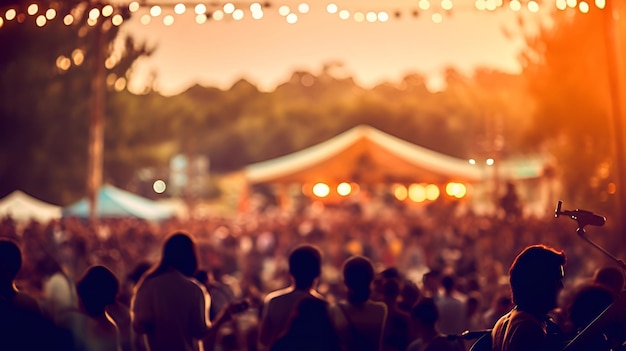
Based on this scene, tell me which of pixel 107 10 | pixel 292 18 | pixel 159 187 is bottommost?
pixel 159 187

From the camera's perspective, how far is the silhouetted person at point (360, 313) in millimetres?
6074

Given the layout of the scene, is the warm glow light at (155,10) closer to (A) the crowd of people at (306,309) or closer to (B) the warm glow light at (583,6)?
(A) the crowd of people at (306,309)

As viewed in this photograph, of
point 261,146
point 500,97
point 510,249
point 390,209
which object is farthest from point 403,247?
point 261,146

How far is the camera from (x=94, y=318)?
586 centimetres

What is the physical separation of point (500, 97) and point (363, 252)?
37.6 m

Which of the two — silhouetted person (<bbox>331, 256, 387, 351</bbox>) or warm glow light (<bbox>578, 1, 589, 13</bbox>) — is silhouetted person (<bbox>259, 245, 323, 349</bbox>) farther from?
warm glow light (<bbox>578, 1, 589, 13</bbox>)

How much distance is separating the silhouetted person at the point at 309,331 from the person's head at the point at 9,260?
62.5 inches

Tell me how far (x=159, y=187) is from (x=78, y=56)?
6.24 metres

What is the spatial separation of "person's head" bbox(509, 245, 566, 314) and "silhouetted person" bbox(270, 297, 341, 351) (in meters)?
1.64

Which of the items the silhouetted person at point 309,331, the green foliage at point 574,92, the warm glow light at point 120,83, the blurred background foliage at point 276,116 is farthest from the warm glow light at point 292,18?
the warm glow light at point 120,83

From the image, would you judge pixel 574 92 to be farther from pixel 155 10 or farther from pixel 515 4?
pixel 155 10

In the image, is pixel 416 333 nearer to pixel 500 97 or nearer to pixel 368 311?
pixel 368 311

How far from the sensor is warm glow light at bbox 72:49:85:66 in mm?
34750

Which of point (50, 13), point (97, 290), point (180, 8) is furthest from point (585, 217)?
point (180, 8)
